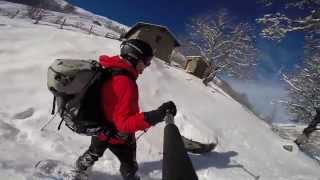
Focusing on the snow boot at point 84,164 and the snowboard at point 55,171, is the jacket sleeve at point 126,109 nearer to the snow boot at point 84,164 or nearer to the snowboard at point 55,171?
the snow boot at point 84,164

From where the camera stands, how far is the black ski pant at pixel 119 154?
4.61 m

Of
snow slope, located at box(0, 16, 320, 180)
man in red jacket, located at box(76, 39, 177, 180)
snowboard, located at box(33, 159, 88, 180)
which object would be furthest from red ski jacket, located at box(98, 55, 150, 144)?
snow slope, located at box(0, 16, 320, 180)

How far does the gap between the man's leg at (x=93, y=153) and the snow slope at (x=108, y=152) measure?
76cm

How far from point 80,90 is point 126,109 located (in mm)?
632

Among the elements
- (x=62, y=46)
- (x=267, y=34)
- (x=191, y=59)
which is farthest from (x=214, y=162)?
(x=191, y=59)

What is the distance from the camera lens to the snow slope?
633cm

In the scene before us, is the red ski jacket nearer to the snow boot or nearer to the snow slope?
the snow boot

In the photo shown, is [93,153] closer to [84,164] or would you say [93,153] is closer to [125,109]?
[84,164]

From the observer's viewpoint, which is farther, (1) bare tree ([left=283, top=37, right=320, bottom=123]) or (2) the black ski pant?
(1) bare tree ([left=283, top=37, right=320, bottom=123])

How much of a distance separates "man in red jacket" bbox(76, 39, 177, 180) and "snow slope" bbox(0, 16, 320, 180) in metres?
Answer: 1.14

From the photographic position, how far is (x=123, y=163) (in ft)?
15.5

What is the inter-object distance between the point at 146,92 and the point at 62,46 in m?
4.23

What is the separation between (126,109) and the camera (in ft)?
12.0

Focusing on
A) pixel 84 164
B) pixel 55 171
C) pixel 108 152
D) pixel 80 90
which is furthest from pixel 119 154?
pixel 108 152
